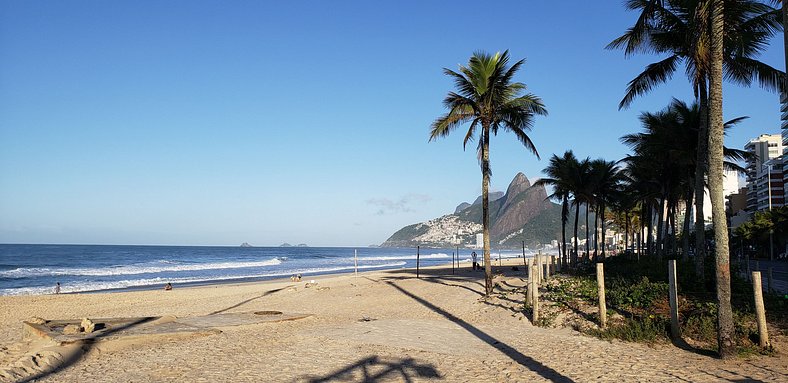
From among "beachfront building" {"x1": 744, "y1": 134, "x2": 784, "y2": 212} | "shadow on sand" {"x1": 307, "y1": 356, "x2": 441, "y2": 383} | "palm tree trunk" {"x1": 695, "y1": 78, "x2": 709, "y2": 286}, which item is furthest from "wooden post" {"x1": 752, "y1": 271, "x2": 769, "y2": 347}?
"beachfront building" {"x1": 744, "y1": 134, "x2": 784, "y2": 212}

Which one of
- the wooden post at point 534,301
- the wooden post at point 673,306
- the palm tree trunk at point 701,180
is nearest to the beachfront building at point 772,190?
the palm tree trunk at point 701,180

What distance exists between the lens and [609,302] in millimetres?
14602

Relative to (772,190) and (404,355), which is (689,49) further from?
(772,190)

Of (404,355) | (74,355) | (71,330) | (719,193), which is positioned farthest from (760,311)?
(71,330)

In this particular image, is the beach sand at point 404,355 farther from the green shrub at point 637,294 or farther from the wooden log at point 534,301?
the green shrub at point 637,294

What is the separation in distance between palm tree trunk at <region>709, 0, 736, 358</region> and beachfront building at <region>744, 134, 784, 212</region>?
78.7 m

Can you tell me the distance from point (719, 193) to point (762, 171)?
424ft

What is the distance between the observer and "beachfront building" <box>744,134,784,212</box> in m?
104

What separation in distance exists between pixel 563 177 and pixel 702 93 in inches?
893

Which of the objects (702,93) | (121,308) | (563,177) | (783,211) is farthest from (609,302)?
(783,211)

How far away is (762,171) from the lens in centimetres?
11856

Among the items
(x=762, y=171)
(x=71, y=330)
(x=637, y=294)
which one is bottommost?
(x=71, y=330)

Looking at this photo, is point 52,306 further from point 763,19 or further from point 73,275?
point 73,275

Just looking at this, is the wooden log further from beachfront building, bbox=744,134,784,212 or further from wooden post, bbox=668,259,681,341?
beachfront building, bbox=744,134,784,212
